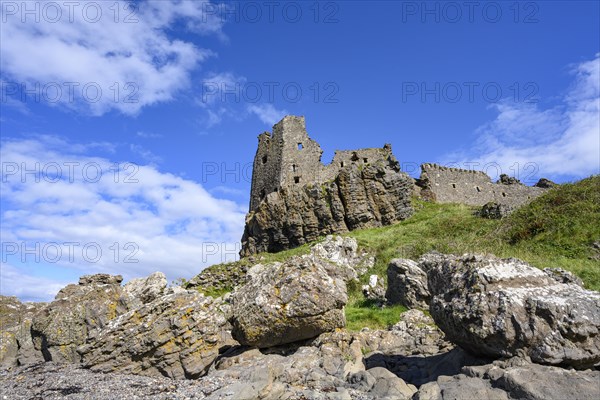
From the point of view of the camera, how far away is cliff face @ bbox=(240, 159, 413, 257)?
34688 millimetres

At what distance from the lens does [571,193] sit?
79.9ft

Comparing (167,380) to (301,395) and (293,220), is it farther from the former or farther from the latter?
(293,220)

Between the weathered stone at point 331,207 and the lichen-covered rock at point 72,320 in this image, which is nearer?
the lichen-covered rock at point 72,320

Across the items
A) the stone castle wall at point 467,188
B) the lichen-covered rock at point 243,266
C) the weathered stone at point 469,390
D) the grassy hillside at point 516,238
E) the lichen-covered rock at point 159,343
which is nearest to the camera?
the weathered stone at point 469,390

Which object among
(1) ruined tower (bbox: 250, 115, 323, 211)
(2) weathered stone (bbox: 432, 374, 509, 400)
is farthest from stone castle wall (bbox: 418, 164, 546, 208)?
(2) weathered stone (bbox: 432, 374, 509, 400)

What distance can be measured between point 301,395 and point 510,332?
403cm

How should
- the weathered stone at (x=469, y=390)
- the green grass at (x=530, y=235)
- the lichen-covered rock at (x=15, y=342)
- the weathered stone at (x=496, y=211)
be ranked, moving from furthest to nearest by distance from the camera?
the weathered stone at (x=496, y=211)
the green grass at (x=530, y=235)
the lichen-covered rock at (x=15, y=342)
the weathered stone at (x=469, y=390)

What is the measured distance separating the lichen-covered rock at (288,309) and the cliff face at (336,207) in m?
23.6

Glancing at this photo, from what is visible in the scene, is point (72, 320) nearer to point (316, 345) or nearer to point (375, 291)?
point (316, 345)

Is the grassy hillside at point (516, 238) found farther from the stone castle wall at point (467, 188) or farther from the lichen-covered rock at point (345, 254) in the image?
the stone castle wall at point (467, 188)

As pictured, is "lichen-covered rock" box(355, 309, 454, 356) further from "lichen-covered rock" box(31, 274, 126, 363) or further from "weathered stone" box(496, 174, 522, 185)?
"weathered stone" box(496, 174, 522, 185)

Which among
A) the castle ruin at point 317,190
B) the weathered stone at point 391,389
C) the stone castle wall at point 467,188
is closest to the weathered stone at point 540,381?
the weathered stone at point 391,389

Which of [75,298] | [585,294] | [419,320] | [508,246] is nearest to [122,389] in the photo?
[75,298]

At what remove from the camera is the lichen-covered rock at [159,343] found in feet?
28.4
